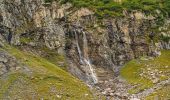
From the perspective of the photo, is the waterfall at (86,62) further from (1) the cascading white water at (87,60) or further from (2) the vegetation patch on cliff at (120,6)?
(2) the vegetation patch on cliff at (120,6)

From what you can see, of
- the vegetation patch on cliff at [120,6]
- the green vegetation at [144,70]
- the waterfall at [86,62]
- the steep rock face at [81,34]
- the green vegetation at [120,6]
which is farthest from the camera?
the vegetation patch on cliff at [120,6]

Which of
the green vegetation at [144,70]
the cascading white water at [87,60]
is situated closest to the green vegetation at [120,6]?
the cascading white water at [87,60]

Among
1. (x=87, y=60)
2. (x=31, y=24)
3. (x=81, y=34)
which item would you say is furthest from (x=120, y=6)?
(x=31, y=24)

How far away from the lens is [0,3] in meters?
106

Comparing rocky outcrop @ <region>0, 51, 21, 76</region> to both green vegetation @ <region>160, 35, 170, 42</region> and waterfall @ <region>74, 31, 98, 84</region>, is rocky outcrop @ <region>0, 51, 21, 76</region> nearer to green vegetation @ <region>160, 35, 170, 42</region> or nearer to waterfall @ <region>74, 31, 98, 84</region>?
waterfall @ <region>74, 31, 98, 84</region>

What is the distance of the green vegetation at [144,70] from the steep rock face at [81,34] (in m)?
2.78

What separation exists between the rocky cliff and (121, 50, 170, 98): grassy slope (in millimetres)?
2409

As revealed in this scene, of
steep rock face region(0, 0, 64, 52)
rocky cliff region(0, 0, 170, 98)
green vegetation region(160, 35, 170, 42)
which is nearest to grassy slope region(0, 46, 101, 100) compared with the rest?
rocky cliff region(0, 0, 170, 98)

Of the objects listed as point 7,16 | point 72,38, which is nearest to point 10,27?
point 7,16

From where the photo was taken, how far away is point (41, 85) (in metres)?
78.8

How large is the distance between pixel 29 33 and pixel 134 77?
2804 centimetres

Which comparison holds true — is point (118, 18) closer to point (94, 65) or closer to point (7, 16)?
point (94, 65)

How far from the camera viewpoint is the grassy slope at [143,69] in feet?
298

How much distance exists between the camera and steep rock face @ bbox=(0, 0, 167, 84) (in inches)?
4040
